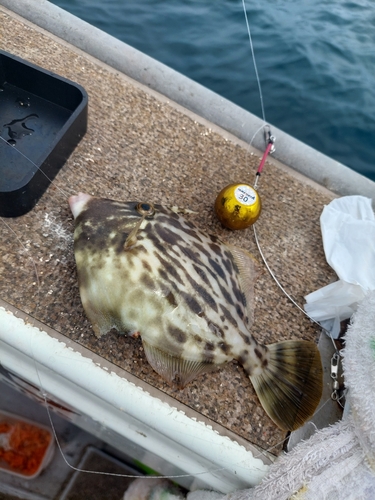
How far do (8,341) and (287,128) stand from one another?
3689 mm

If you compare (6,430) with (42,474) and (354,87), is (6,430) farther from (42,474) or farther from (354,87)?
(354,87)

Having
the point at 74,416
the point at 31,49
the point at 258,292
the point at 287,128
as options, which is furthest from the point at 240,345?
the point at 287,128

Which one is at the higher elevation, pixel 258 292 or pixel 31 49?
pixel 31 49

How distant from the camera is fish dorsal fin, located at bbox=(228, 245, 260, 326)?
1958 mm

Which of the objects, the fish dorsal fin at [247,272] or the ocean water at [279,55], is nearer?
the fish dorsal fin at [247,272]

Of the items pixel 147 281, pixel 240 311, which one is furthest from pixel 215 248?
pixel 147 281

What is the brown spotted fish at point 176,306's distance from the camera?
166 cm

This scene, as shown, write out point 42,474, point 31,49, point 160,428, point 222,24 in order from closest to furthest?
point 160,428 < point 42,474 < point 31,49 < point 222,24

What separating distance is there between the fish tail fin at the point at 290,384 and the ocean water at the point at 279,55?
2.98 m

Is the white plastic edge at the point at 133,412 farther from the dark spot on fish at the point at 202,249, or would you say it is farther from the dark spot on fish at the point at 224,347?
the dark spot on fish at the point at 202,249

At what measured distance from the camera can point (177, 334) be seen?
65.2 inches

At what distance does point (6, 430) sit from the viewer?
2111mm

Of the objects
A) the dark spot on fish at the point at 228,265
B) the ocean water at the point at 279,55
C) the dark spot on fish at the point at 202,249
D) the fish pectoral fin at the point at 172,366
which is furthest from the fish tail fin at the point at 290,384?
the ocean water at the point at 279,55

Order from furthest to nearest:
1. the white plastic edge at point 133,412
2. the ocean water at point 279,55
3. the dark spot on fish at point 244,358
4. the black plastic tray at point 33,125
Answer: the ocean water at point 279,55, the black plastic tray at point 33,125, the dark spot on fish at point 244,358, the white plastic edge at point 133,412
